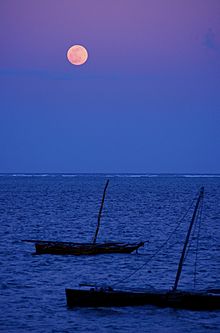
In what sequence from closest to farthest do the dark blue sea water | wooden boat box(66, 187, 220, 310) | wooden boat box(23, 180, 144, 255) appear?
the dark blue sea water < wooden boat box(66, 187, 220, 310) < wooden boat box(23, 180, 144, 255)

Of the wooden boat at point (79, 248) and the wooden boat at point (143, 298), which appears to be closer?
the wooden boat at point (143, 298)

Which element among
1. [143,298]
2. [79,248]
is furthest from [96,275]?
[143,298]

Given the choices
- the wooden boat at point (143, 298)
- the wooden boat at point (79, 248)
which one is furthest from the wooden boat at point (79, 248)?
the wooden boat at point (143, 298)

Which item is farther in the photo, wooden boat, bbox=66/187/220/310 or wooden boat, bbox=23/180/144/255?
wooden boat, bbox=23/180/144/255

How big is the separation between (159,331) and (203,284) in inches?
341

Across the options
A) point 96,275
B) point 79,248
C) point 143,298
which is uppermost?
point 79,248

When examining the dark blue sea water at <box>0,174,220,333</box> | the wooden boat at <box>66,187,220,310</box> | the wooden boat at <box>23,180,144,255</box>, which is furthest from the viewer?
the wooden boat at <box>23,180,144,255</box>

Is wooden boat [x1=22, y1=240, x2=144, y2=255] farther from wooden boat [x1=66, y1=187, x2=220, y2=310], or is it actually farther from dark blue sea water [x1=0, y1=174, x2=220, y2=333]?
wooden boat [x1=66, y1=187, x2=220, y2=310]

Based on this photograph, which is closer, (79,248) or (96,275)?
(96,275)

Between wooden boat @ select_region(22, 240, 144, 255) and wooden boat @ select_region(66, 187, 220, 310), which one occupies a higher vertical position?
wooden boat @ select_region(22, 240, 144, 255)

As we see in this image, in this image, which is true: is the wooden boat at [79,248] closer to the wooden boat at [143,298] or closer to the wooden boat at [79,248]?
the wooden boat at [79,248]

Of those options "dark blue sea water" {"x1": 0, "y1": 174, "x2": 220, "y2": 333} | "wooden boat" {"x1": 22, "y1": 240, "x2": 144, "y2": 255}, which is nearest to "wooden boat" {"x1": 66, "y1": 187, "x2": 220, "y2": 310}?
"dark blue sea water" {"x1": 0, "y1": 174, "x2": 220, "y2": 333}

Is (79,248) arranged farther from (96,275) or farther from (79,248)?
(96,275)

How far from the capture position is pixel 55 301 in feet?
94.4
